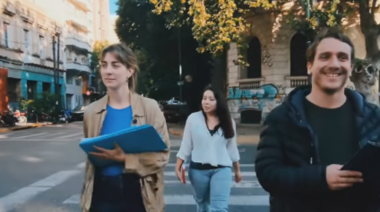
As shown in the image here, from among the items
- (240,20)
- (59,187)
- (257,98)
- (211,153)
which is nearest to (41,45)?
(257,98)

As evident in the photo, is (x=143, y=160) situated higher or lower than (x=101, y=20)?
lower

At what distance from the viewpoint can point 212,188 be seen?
4.57 metres

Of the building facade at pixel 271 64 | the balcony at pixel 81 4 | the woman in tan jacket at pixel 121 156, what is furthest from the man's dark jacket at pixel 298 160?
the balcony at pixel 81 4

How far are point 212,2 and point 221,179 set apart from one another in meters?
15.2

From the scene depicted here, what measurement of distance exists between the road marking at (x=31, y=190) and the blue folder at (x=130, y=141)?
173 inches

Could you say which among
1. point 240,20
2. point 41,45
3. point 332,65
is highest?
point 41,45

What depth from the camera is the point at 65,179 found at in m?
8.81

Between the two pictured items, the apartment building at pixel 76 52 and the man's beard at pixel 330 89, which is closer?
the man's beard at pixel 330 89

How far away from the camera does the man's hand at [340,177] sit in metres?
1.96

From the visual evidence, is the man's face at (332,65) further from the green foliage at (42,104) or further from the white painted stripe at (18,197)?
the green foliage at (42,104)

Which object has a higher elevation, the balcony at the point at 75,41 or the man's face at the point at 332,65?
the balcony at the point at 75,41

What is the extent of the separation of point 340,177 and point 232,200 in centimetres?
506

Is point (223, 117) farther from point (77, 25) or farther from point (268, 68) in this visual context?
point (77, 25)

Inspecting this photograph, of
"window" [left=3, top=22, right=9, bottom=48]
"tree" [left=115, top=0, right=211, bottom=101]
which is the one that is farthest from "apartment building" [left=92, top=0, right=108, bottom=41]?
"tree" [left=115, top=0, right=211, bottom=101]
